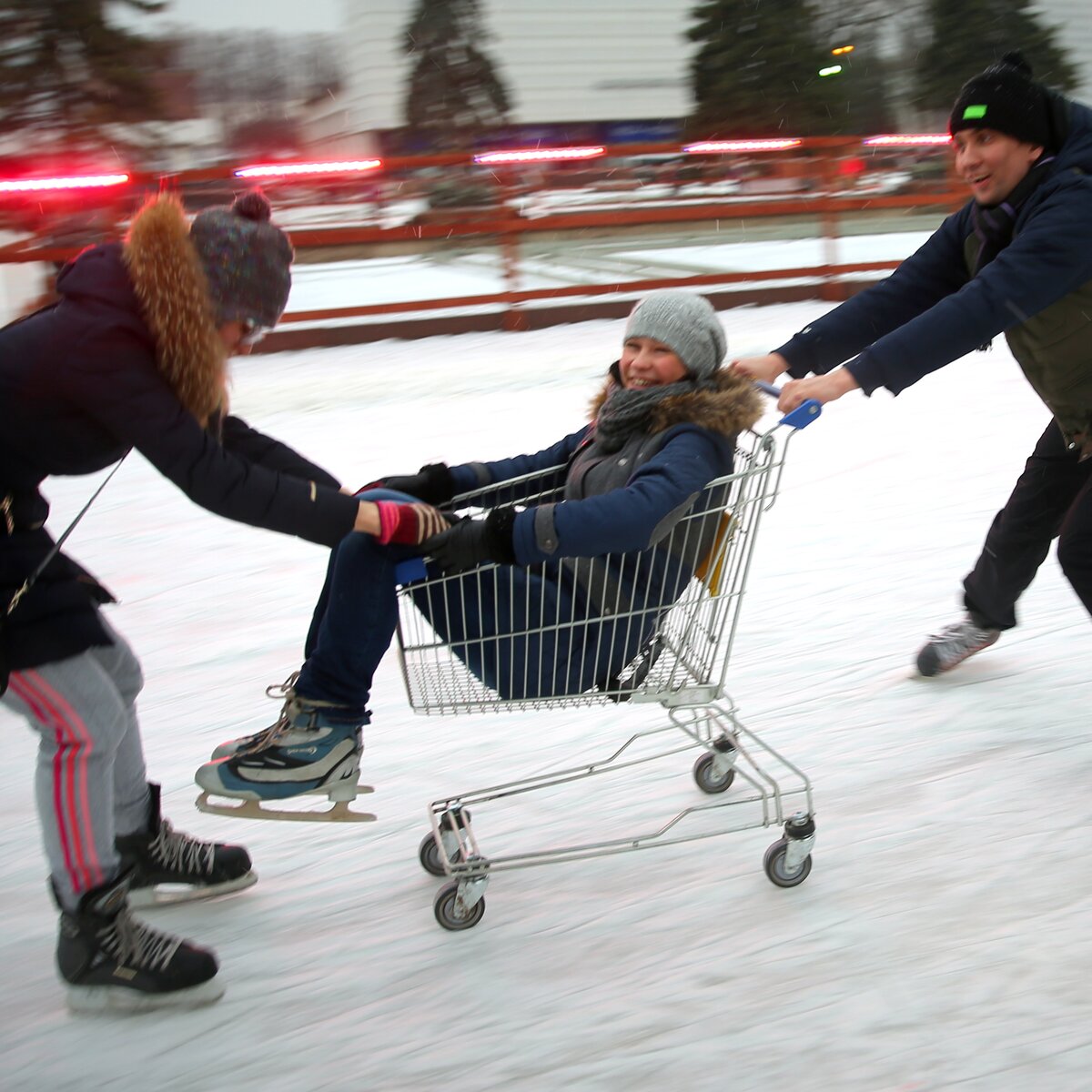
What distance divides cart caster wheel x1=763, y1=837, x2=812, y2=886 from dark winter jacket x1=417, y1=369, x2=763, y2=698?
17.8 inches

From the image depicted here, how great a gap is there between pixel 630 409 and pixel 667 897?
0.90 m

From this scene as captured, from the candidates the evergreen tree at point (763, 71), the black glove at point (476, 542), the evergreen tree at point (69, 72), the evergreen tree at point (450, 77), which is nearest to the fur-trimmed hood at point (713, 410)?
the black glove at point (476, 542)

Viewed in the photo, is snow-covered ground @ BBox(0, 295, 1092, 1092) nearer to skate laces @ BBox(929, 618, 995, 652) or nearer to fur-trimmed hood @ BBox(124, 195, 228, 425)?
skate laces @ BBox(929, 618, 995, 652)

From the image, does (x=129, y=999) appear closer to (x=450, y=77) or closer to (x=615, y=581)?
(x=615, y=581)

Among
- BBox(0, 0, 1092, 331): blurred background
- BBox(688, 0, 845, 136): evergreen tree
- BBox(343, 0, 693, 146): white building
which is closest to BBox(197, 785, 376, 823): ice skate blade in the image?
BBox(0, 0, 1092, 331): blurred background

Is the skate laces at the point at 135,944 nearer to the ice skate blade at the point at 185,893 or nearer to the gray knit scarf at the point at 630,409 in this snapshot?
the ice skate blade at the point at 185,893

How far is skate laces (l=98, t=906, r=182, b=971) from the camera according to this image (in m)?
1.83

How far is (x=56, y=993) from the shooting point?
1.93 meters

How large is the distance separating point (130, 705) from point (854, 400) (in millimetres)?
4934

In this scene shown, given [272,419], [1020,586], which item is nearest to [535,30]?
[272,419]

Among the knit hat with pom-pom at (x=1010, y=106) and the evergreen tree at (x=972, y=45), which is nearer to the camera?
the knit hat with pom-pom at (x=1010, y=106)

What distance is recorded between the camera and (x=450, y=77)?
63.3 feet

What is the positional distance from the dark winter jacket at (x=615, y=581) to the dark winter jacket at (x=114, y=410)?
34cm

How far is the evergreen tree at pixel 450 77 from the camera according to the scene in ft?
62.7
